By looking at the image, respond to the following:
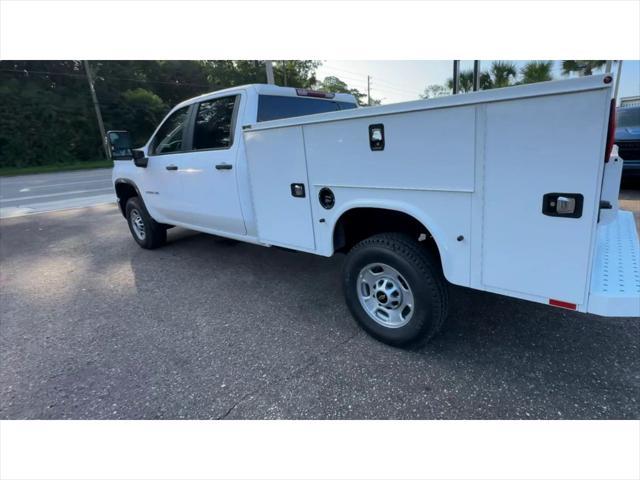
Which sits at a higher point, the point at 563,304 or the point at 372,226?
the point at 372,226

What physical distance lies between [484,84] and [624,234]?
13142 millimetres

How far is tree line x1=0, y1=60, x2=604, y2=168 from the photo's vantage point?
26.6 m

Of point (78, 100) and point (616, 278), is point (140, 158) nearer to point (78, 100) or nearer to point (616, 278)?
point (616, 278)

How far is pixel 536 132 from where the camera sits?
1772mm

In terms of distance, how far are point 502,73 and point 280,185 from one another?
46.7 feet

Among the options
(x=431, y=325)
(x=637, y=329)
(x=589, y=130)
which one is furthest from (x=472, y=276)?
A: (x=637, y=329)

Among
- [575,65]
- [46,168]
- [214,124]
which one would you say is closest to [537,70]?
[575,65]

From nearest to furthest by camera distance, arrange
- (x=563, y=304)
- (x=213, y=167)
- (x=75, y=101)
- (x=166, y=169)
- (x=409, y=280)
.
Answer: (x=563, y=304)
(x=409, y=280)
(x=213, y=167)
(x=166, y=169)
(x=75, y=101)

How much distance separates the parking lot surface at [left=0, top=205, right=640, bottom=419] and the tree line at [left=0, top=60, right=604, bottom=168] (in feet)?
71.1

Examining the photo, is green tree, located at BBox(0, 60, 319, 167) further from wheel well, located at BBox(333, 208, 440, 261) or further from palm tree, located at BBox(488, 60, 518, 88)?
wheel well, located at BBox(333, 208, 440, 261)

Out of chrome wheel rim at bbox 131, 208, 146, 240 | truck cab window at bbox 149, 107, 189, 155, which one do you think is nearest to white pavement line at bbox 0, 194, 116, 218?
chrome wheel rim at bbox 131, 208, 146, 240

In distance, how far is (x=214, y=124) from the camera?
3924 mm

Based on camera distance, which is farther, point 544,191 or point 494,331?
point 494,331

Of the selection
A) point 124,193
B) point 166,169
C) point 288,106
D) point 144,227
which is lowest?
point 144,227
